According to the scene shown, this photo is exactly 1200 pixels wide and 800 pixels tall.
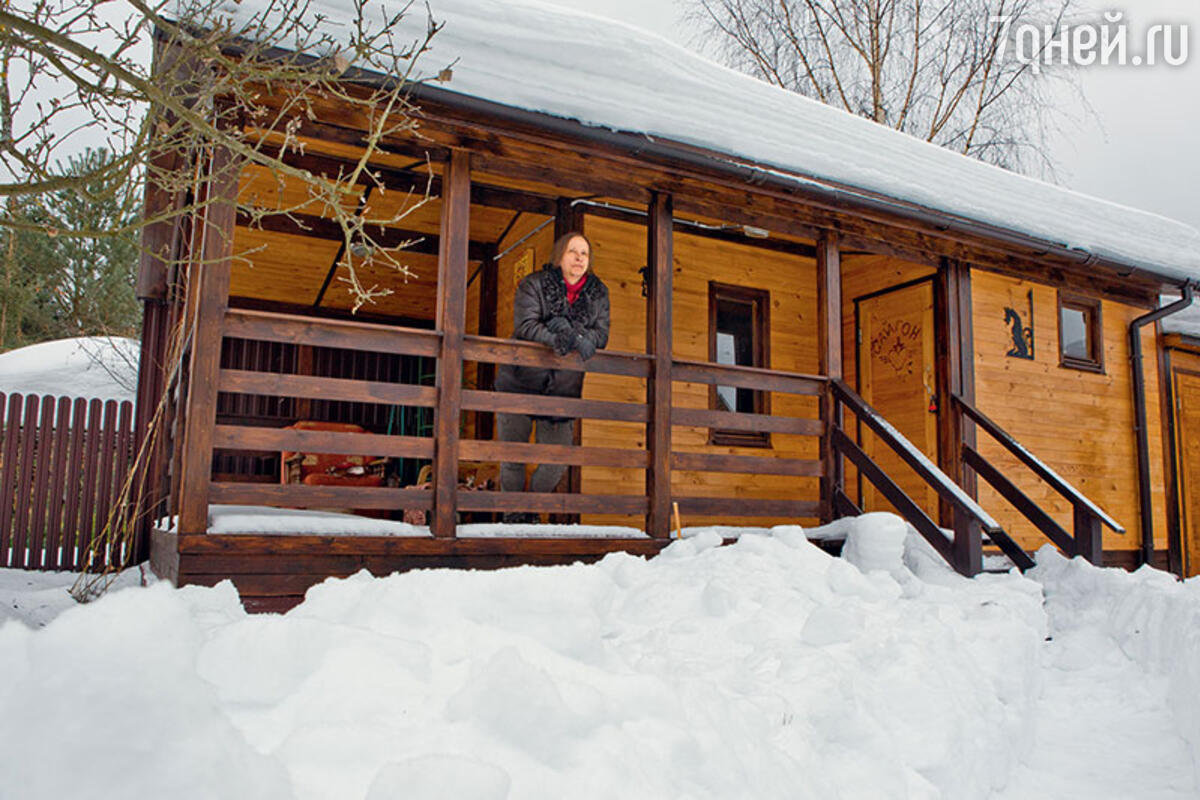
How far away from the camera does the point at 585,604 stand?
3.02 meters

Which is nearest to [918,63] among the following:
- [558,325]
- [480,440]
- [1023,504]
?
[1023,504]

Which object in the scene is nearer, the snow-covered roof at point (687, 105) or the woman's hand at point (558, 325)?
the snow-covered roof at point (687, 105)

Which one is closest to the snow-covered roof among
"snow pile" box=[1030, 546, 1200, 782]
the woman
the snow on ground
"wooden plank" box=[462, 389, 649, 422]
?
the woman

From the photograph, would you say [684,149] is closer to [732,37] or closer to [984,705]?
[984,705]

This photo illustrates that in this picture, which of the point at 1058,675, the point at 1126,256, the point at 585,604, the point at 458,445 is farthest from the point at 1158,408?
the point at 585,604

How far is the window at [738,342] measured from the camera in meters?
8.28

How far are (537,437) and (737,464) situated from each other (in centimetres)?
140

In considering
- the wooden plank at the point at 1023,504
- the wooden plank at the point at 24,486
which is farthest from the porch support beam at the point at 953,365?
the wooden plank at the point at 24,486

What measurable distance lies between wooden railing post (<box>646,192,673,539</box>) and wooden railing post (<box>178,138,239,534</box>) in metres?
2.73

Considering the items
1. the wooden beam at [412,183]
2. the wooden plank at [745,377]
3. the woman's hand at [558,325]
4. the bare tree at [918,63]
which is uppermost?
the bare tree at [918,63]

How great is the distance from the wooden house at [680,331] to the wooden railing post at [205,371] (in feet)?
0.06

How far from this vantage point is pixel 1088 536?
6.03 m

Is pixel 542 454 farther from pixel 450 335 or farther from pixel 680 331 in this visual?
pixel 680 331

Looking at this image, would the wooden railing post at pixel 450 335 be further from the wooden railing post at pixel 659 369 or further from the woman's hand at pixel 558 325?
the wooden railing post at pixel 659 369
